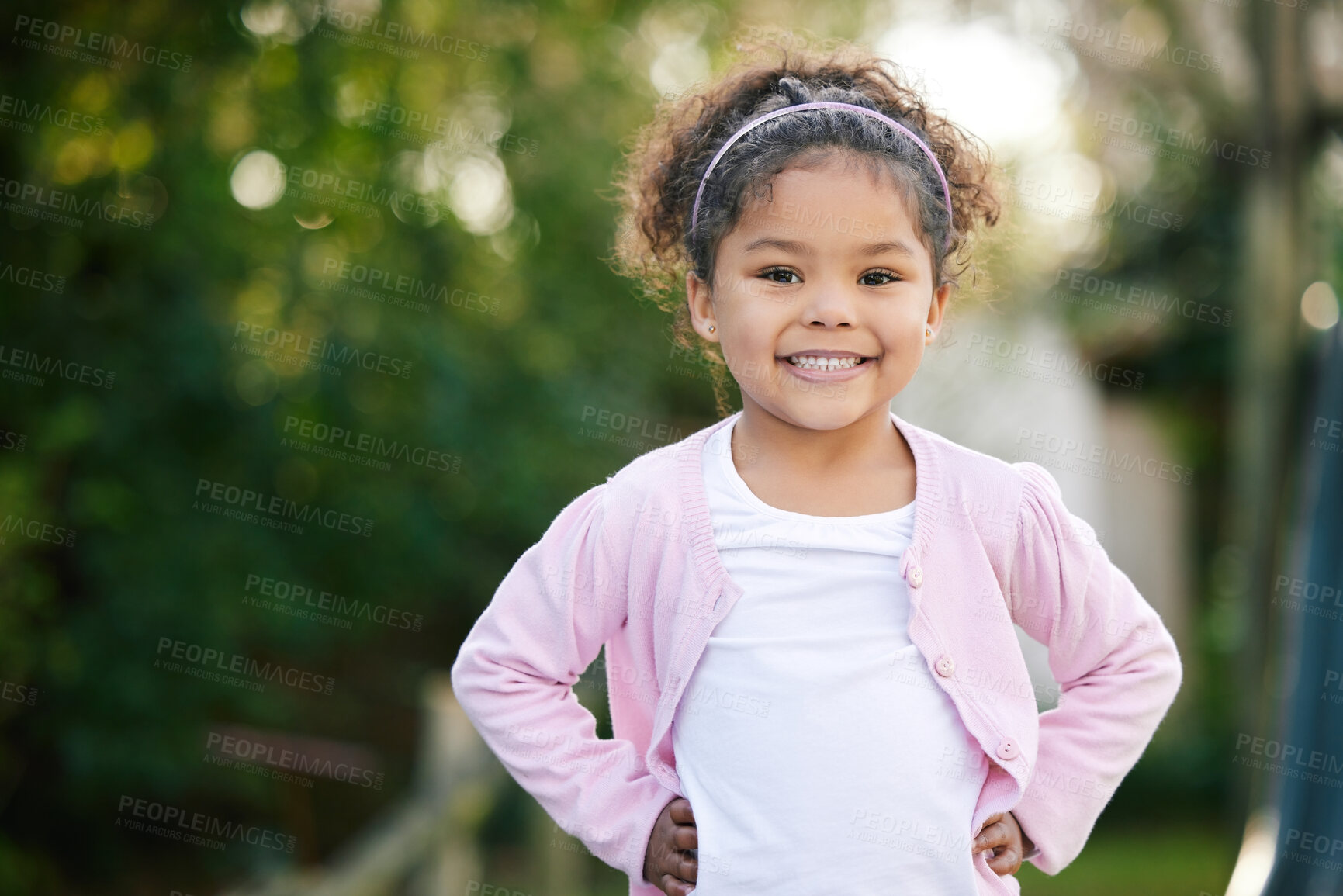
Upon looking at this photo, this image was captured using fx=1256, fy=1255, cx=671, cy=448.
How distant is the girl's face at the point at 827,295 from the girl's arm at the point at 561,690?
30 centimetres

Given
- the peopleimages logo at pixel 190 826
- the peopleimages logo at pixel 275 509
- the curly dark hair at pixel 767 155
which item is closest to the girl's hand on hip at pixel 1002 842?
the curly dark hair at pixel 767 155

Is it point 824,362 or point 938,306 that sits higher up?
point 938,306

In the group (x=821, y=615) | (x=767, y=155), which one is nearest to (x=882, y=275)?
(x=767, y=155)

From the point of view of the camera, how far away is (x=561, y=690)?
5.40ft

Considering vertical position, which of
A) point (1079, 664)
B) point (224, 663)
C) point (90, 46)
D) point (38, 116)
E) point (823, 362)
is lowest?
point (224, 663)

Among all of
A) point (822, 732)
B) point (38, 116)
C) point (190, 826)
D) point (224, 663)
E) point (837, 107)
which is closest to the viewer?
point (822, 732)

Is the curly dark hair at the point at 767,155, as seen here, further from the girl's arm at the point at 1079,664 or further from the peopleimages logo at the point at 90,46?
the peopleimages logo at the point at 90,46

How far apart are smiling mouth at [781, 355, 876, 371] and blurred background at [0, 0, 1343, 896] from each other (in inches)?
50.9

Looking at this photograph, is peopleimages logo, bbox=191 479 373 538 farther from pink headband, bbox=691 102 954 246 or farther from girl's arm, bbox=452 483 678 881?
pink headband, bbox=691 102 954 246

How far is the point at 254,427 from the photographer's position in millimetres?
4902

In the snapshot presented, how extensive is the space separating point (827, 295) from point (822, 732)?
1.72ft

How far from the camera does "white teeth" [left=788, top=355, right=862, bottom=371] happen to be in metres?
1.55

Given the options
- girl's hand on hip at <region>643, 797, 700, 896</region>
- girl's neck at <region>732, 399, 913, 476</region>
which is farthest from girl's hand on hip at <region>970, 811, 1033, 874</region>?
girl's neck at <region>732, 399, 913, 476</region>

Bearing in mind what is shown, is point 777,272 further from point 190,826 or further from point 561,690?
point 190,826
